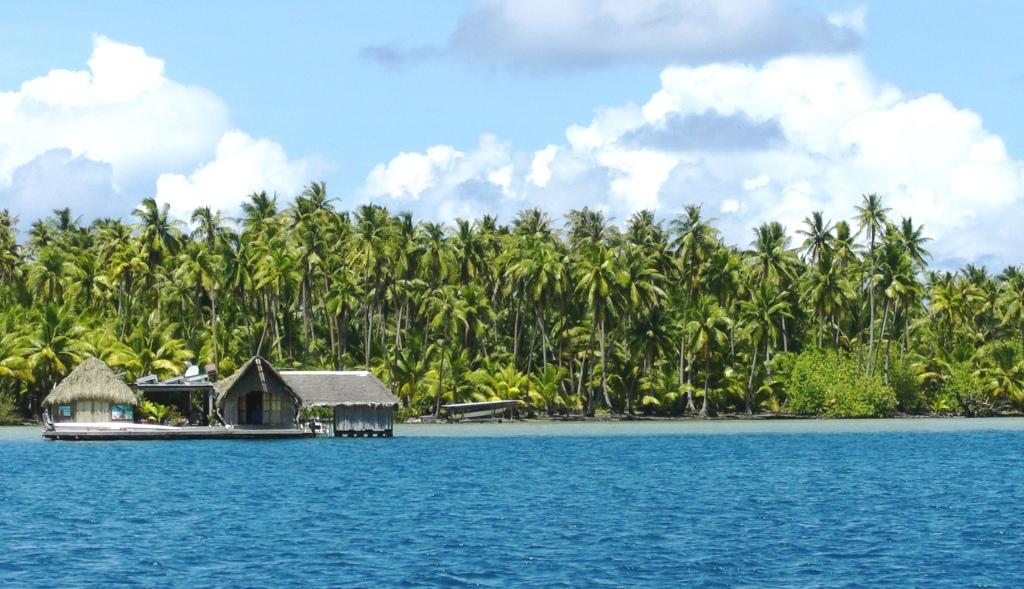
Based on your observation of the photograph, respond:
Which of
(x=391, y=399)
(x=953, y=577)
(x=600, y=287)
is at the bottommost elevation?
(x=953, y=577)

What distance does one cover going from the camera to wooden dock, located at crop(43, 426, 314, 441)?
240 feet

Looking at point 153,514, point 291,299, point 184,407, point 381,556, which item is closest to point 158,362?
point 184,407

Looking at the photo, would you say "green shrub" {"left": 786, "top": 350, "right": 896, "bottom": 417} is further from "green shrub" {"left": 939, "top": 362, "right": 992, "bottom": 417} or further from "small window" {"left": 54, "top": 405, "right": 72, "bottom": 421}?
"small window" {"left": 54, "top": 405, "right": 72, "bottom": 421}

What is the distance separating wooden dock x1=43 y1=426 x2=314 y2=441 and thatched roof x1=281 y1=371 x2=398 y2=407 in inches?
83.6

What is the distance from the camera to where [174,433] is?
74.2 metres

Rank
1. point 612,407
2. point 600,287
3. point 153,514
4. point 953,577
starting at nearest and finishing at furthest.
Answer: point 953,577 → point 153,514 → point 600,287 → point 612,407

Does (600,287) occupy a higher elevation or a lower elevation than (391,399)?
higher

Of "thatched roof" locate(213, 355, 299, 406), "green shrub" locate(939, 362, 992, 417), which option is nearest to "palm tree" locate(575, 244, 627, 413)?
"green shrub" locate(939, 362, 992, 417)

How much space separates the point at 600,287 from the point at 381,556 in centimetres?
6610

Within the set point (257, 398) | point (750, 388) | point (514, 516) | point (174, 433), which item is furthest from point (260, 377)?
point (750, 388)

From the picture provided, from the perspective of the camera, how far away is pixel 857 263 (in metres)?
107

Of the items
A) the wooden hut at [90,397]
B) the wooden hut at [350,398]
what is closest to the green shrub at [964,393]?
the wooden hut at [350,398]

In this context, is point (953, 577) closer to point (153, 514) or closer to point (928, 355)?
point (153, 514)

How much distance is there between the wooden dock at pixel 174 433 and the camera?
2874 inches
